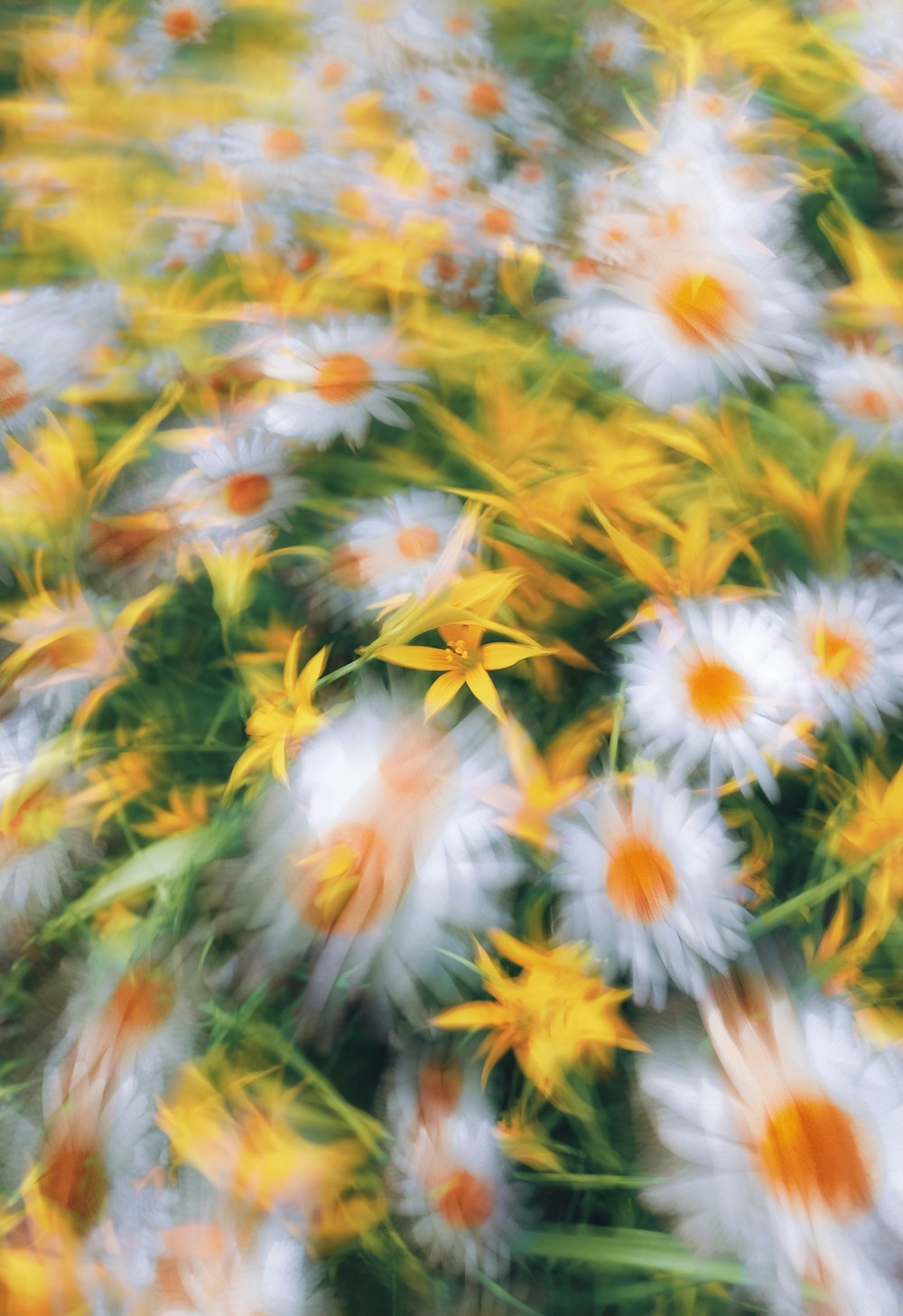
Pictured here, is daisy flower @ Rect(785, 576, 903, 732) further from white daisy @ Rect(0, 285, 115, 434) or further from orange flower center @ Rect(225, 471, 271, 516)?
white daisy @ Rect(0, 285, 115, 434)

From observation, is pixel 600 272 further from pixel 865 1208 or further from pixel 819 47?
pixel 865 1208

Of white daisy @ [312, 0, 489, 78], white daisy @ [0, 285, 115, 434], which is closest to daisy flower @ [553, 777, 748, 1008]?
white daisy @ [0, 285, 115, 434]

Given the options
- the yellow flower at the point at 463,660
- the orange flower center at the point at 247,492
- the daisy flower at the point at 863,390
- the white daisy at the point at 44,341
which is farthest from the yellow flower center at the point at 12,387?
the daisy flower at the point at 863,390

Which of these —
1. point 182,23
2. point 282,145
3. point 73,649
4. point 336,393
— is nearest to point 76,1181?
point 73,649

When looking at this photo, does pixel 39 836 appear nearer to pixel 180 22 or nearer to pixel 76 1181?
pixel 76 1181

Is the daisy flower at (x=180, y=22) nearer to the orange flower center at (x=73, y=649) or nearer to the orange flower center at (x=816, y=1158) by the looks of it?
the orange flower center at (x=73, y=649)
